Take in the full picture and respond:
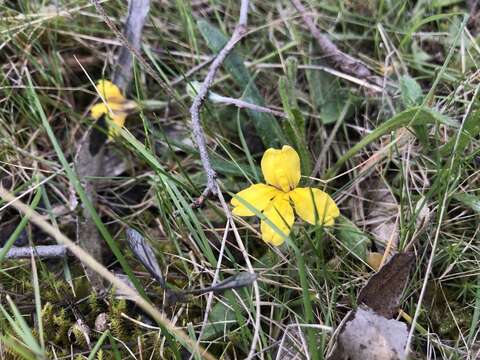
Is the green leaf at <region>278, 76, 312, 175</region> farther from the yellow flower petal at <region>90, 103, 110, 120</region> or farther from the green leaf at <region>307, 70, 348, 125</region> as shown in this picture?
the yellow flower petal at <region>90, 103, 110, 120</region>

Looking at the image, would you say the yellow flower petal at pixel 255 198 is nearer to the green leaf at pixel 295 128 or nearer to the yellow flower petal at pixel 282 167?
the yellow flower petal at pixel 282 167

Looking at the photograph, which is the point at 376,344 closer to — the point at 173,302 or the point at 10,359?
the point at 173,302

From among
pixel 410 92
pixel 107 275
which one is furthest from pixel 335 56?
pixel 107 275

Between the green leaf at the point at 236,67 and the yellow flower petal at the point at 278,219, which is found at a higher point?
the green leaf at the point at 236,67

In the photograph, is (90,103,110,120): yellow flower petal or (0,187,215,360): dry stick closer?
(0,187,215,360): dry stick

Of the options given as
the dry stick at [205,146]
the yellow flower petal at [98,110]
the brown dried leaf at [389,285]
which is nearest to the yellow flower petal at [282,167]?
the dry stick at [205,146]

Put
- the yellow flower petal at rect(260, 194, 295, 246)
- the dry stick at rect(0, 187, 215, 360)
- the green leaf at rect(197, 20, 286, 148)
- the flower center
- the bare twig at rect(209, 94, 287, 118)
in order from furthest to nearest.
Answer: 1. the green leaf at rect(197, 20, 286, 148)
2. the bare twig at rect(209, 94, 287, 118)
3. the flower center
4. the yellow flower petal at rect(260, 194, 295, 246)
5. the dry stick at rect(0, 187, 215, 360)

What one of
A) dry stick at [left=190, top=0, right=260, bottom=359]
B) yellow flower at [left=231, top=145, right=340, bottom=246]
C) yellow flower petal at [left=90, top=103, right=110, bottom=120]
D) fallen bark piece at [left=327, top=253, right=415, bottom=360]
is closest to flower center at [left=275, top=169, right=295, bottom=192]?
yellow flower at [left=231, top=145, right=340, bottom=246]

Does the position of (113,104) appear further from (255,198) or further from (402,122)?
(402,122)
